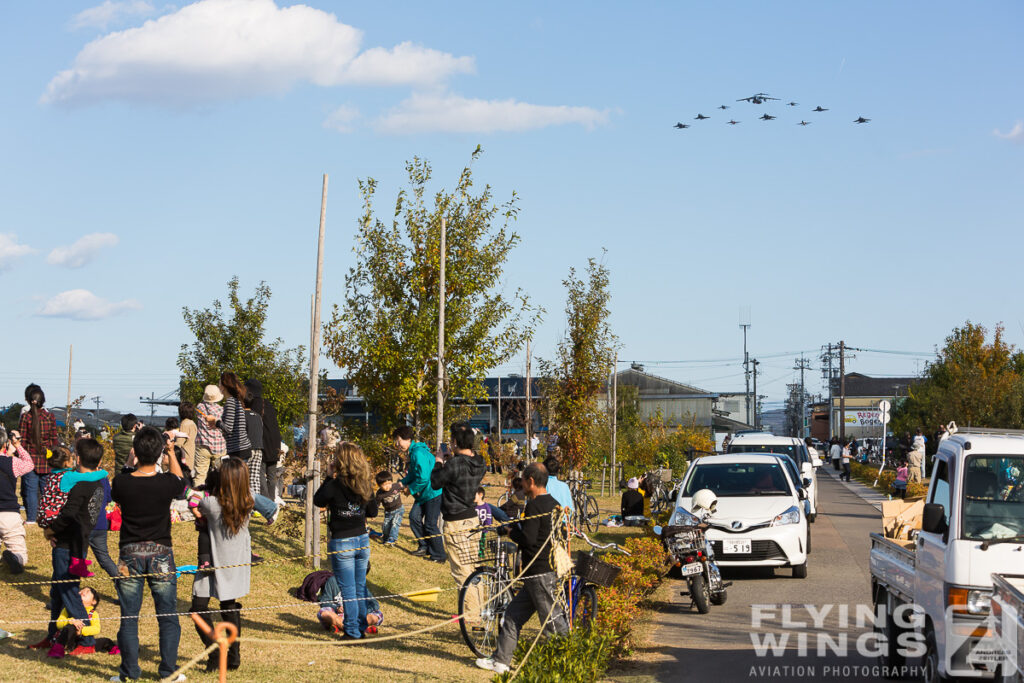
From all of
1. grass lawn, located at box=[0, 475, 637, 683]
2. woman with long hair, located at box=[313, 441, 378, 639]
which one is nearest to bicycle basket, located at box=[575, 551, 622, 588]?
grass lawn, located at box=[0, 475, 637, 683]

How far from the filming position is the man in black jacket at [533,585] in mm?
8984

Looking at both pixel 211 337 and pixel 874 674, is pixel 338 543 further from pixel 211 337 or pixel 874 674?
pixel 211 337

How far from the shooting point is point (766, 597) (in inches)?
528

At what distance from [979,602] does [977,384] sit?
37788 mm

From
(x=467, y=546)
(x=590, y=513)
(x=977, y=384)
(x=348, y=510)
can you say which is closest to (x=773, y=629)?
(x=467, y=546)

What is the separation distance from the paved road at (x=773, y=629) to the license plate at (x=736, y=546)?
446 mm

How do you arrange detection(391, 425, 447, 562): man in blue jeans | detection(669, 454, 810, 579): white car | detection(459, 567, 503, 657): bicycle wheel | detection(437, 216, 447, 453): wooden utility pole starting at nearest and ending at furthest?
1. detection(459, 567, 503, 657): bicycle wheel
2. detection(669, 454, 810, 579): white car
3. detection(391, 425, 447, 562): man in blue jeans
4. detection(437, 216, 447, 453): wooden utility pole

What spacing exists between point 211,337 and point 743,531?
1032 inches

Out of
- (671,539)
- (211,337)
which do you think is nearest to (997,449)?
(671,539)

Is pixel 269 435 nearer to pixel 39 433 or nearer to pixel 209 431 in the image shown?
pixel 209 431

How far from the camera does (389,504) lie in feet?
48.4

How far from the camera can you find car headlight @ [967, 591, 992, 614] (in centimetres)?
688

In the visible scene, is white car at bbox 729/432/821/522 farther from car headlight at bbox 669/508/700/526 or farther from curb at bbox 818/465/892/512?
car headlight at bbox 669/508/700/526

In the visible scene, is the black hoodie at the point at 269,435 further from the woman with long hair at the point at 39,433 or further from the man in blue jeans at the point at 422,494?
the woman with long hair at the point at 39,433
